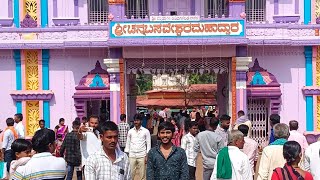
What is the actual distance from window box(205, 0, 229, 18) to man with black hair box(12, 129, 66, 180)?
44.4ft

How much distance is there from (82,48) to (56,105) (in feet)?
6.28

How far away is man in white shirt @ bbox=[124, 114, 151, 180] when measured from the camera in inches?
438

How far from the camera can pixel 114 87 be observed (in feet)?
56.6

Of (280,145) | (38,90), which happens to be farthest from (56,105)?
(280,145)

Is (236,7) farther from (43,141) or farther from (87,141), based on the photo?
(43,141)

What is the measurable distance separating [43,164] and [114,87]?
11734 millimetres

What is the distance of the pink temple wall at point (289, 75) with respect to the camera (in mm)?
17938

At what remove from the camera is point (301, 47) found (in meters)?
17.9

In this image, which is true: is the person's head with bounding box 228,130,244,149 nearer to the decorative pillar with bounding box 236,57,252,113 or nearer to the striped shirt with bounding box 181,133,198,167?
the striped shirt with bounding box 181,133,198,167

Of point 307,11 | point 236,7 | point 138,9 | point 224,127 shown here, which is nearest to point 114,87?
point 138,9

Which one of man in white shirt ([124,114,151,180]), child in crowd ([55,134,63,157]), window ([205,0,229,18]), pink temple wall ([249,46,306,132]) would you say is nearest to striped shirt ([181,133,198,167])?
man in white shirt ([124,114,151,180])

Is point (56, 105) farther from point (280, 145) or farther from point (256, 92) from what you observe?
point (280, 145)

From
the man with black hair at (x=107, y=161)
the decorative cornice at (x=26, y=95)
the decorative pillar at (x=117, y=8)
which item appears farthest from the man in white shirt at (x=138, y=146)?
the decorative cornice at (x=26, y=95)

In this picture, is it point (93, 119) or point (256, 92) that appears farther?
point (256, 92)
